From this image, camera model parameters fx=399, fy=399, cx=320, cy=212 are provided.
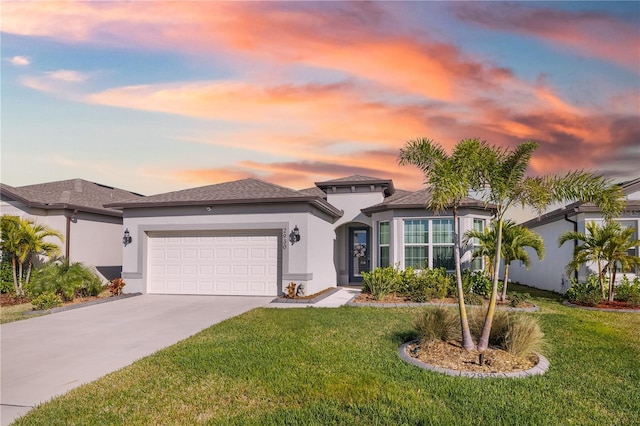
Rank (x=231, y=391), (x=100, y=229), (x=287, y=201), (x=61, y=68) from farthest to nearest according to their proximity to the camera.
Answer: (x=100, y=229) < (x=287, y=201) < (x=61, y=68) < (x=231, y=391)

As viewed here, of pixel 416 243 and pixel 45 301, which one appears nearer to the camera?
pixel 45 301

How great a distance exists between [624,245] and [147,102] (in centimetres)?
1502

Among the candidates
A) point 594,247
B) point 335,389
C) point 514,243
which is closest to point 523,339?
point 335,389

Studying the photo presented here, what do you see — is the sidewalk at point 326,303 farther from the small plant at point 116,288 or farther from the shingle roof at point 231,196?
the small plant at point 116,288

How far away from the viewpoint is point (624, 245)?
11570 millimetres

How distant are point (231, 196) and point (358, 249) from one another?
744cm

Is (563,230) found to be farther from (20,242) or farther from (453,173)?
(20,242)

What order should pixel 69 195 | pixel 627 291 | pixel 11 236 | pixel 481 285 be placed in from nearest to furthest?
pixel 627 291, pixel 481 285, pixel 11 236, pixel 69 195

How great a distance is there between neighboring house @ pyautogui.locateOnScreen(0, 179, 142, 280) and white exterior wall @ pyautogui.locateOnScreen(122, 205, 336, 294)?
2.54 meters

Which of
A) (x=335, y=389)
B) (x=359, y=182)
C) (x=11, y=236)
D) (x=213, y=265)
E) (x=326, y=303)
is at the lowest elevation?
(x=326, y=303)

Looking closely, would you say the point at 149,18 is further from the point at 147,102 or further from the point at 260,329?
the point at 260,329

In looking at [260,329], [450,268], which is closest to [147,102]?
[260,329]

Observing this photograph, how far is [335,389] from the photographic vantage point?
16.1 ft

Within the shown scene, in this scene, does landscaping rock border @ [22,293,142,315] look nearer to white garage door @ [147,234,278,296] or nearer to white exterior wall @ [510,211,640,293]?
white garage door @ [147,234,278,296]
